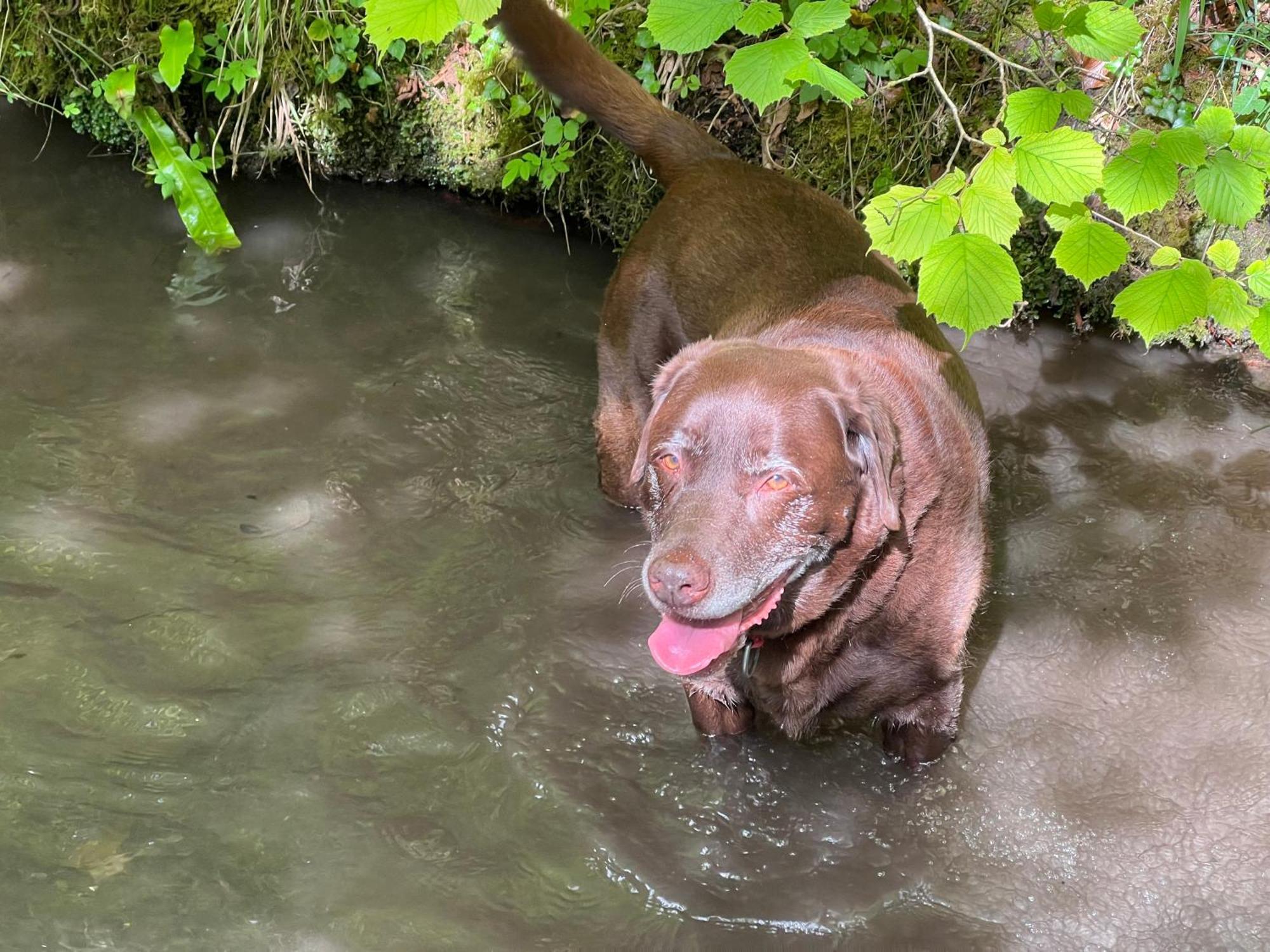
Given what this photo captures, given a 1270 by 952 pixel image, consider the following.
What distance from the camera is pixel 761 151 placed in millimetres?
4844

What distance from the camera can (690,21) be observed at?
97.9 inches

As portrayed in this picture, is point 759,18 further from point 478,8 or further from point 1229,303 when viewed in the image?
point 1229,303

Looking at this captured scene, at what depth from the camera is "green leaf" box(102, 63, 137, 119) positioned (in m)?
4.93

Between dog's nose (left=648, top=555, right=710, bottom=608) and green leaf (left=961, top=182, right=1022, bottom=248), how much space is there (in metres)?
0.88

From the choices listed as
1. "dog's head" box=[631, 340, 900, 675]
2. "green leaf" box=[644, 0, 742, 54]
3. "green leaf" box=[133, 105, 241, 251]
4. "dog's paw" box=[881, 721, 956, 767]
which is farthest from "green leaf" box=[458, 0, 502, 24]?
"green leaf" box=[133, 105, 241, 251]

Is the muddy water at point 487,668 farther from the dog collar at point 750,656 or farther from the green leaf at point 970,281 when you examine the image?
the green leaf at point 970,281

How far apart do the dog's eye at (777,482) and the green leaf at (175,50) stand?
360 cm

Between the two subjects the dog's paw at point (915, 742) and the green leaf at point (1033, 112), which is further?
the dog's paw at point (915, 742)

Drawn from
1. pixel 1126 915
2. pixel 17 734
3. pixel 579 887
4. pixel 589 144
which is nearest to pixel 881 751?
pixel 1126 915

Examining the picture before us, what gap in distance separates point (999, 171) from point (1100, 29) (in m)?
0.61

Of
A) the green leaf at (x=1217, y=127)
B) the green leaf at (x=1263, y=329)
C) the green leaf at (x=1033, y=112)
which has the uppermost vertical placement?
the green leaf at (x=1033, y=112)

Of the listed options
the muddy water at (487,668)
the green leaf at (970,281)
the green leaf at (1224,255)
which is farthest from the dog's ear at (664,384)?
the green leaf at (1224,255)

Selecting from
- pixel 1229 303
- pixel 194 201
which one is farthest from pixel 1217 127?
pixel 194 201

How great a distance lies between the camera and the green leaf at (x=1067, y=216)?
8.70 ft
